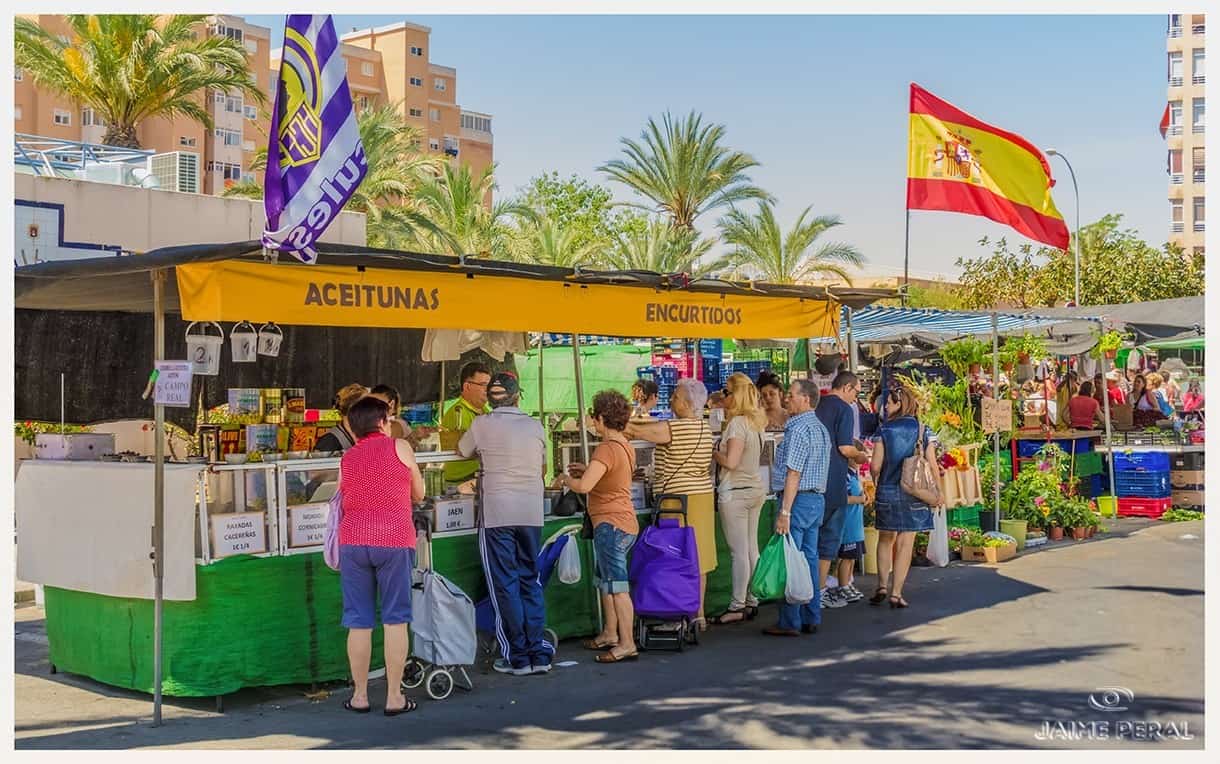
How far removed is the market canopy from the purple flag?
0.74 feet

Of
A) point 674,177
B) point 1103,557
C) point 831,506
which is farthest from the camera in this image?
point 674,177

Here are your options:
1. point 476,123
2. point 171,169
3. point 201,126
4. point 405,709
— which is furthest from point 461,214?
point 476,123

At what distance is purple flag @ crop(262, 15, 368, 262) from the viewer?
7.13 m

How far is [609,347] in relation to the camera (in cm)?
1748

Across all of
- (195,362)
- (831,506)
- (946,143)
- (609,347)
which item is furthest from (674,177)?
(195,362)

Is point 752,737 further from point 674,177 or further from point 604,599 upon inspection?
point 674,177

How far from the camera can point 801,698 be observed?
741 centimetres

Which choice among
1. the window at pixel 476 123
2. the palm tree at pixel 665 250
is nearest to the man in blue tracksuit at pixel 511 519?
the palm tree at pixel 665 250

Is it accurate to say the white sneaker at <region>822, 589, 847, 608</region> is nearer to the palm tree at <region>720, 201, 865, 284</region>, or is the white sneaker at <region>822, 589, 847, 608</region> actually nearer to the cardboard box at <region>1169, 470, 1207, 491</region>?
the cardboard box at <region>1169, 470, 1207, 491</region>

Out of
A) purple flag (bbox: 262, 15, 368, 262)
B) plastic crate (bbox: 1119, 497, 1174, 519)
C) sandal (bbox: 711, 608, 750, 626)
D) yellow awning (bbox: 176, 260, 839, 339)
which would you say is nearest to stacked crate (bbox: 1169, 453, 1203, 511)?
plastic crate (bbox: 1119, 497, 1174, 519)

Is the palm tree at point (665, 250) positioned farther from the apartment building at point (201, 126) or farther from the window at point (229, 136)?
the window at point (229, 136)

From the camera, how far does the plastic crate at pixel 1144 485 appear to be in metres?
16.7

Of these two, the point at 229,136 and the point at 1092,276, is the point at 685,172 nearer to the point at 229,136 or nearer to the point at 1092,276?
the point at 1092,276

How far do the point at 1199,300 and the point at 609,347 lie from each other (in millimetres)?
10756
